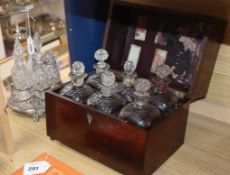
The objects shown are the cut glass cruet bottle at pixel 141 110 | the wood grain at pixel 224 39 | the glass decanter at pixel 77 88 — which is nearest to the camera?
the cut glass cruet bottle at pixel 141 110

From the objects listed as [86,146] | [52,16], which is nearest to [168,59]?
[86,146]

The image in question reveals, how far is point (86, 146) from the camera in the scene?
85 centimetres

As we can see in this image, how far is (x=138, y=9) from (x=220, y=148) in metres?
0.45

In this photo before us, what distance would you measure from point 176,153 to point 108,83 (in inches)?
10.2

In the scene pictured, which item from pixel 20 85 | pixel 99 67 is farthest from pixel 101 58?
pixel 20 85

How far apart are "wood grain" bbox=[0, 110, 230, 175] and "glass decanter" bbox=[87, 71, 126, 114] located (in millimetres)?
144

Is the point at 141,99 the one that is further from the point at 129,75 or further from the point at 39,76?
the point at 39,76

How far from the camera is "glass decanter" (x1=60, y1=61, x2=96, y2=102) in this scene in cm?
85

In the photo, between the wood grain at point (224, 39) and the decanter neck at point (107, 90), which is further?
the wood grain at point (224, 39)

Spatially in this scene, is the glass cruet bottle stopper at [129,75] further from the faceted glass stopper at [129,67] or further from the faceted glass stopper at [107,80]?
the faceted glass stopper at [107,80]

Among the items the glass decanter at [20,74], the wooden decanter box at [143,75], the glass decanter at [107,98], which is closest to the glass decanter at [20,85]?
the glass decanter at [20,74]

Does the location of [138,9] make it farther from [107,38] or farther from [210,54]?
[210,54]

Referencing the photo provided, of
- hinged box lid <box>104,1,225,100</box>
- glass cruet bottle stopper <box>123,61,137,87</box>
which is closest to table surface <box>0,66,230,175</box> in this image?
hinged box lid <box>104,1,225,100</box>

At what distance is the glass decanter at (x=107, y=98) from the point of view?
0.80 m
